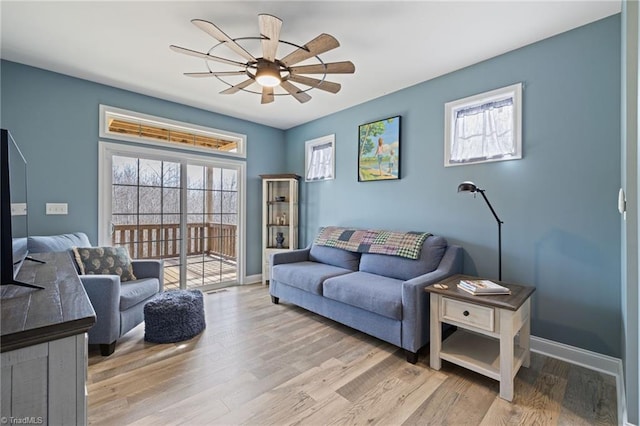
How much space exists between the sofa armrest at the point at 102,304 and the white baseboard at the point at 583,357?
11.6ft

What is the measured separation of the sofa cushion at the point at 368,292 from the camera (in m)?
2.35

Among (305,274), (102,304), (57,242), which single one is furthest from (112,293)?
(305,274)

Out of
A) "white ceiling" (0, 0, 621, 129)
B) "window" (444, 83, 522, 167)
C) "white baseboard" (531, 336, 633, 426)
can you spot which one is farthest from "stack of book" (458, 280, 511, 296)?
"white ceiling" (0, 0, 621, 129)

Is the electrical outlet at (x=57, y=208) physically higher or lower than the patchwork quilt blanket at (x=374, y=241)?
higher

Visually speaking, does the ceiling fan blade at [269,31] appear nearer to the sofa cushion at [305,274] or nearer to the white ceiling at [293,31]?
the white ceiling at [293,31]

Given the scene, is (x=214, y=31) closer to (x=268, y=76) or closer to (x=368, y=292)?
(x=268, y=76)

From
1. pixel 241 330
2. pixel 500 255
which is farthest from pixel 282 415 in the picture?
pixel 500 255

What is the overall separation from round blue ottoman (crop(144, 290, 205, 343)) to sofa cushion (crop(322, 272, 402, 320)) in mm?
1286

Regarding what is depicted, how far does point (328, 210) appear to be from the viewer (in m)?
4.36

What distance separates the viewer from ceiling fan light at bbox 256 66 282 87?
2234 millimetres

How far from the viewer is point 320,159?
4488mm

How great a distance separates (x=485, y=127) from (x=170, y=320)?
11.3ft

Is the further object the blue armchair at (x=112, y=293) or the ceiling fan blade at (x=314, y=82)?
the ceiling fan blade at (x=314, y=82)

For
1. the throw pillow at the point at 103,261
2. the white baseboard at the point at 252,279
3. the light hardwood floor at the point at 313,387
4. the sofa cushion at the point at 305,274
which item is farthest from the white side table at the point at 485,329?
the white baseboard at the point at 252,279
